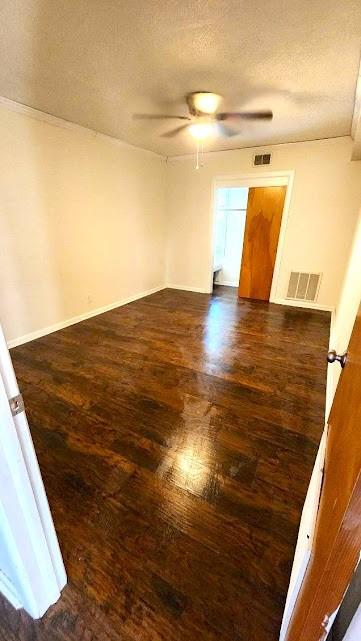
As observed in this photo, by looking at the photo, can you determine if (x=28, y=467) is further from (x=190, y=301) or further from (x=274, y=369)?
(x=190, y=301)

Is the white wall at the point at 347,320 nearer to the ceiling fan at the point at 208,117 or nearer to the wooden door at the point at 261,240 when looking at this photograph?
the ceiling fan at the point at 208,117

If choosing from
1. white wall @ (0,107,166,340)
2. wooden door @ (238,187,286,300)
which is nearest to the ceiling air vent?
wooden door @ (238,187,286,300)

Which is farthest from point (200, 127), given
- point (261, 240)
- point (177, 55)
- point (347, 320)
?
point (347, 320)

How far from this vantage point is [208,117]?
2723 millimetres

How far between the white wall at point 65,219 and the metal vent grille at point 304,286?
2611mm

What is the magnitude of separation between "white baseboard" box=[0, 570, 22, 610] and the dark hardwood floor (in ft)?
0.11

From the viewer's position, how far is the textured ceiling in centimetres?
139

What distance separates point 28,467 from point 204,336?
8.38 ft

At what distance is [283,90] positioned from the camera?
218 centimetres

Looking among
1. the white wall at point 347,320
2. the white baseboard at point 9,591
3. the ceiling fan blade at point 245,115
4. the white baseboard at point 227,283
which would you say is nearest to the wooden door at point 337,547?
the white baseboard at point 9,591

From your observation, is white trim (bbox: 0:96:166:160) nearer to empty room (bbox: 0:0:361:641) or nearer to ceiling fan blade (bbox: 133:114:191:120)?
empty room (bbox: 0:0:361:641)

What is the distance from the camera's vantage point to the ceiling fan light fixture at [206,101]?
223 cm

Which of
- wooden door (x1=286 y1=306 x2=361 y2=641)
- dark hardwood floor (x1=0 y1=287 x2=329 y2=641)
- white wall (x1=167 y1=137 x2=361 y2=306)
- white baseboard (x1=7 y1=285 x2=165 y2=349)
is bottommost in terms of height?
dark hardwood floor (x1=0 y1=287 x2=329 y2=641)

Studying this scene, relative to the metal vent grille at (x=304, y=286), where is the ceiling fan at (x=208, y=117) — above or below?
above
